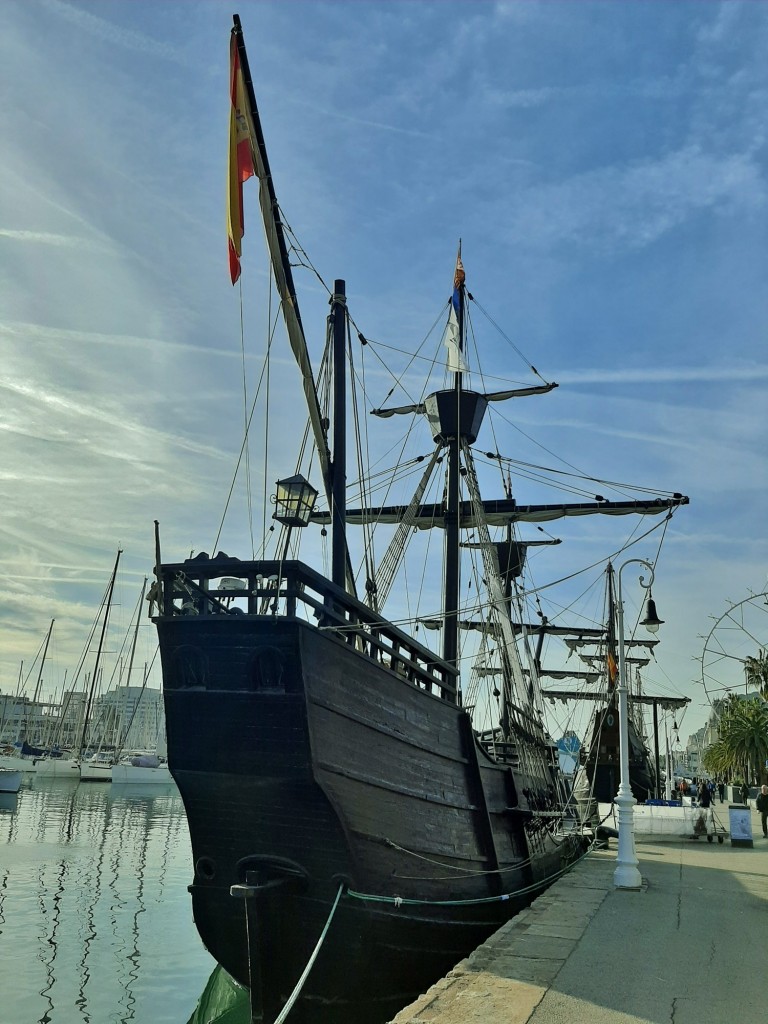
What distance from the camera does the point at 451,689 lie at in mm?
11062

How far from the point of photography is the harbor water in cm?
1097

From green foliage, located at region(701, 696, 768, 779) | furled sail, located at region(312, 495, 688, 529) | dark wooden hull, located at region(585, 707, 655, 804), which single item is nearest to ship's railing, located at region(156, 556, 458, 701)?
furled sail, located at region(312, 495, 688, 529)

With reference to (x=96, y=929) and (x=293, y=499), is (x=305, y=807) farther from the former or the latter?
(x=96, y=929)

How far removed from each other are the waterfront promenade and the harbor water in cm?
543

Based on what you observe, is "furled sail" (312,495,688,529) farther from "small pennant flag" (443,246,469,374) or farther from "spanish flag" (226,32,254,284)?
"spanish flag" (226,32,254,284)

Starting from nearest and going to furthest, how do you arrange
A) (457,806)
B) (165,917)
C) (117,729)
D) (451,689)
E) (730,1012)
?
(730,1012)
(457,806)
(451,689)
(165,917)
(117,729)

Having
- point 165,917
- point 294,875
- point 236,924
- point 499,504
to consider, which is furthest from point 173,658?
point 499,504

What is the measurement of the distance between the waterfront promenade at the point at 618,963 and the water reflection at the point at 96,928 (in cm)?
547

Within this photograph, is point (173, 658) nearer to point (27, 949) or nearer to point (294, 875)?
point (294, 875)

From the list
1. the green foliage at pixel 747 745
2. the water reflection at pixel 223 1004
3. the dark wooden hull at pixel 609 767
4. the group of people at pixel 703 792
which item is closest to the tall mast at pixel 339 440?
the water reflection at pixel 223 1004

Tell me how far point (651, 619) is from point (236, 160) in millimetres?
9495

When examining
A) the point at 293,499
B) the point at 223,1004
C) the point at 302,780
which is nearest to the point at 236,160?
the point at 293,499

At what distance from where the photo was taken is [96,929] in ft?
48.5

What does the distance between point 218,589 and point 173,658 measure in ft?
2.91
